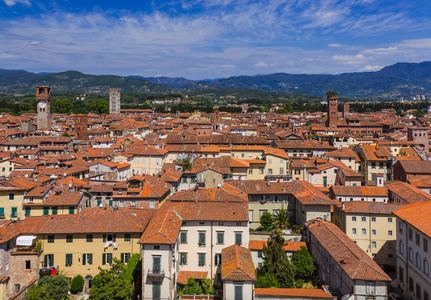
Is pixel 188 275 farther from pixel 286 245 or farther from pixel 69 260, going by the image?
pixel 286 245

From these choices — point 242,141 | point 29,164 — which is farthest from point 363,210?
point 29,164

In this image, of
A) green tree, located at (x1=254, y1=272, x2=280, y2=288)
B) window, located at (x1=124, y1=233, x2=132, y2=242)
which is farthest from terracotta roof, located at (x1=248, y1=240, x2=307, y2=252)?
window, located at (x1=124, y1=233, x2=132, y2=242)

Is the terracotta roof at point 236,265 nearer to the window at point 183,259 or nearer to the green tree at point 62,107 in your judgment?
the window at point 183,259

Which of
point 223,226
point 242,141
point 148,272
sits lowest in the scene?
point 148,272

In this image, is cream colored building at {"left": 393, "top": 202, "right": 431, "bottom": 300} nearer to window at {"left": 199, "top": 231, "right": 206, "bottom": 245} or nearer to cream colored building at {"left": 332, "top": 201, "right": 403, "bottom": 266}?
cream colored building at {"left": 332, "top": 201, "right": 403, "bottom": 266}

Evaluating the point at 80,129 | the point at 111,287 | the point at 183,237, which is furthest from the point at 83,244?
the point at 80,129

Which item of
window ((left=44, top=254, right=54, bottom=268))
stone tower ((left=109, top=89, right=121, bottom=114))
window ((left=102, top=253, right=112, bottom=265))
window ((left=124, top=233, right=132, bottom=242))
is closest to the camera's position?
window ((left=44, top=254, right=54, bottom=268))

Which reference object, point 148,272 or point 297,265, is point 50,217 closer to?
point 148,272
